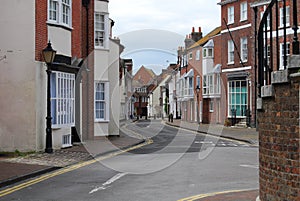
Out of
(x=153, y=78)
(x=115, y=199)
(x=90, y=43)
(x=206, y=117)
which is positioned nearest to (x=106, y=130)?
(x=90, y=43)

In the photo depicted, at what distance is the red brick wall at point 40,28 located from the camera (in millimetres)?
20156

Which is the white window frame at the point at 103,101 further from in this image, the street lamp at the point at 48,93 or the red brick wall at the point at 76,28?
the street lamp at the point at 48,93

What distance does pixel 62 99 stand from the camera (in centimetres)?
2217

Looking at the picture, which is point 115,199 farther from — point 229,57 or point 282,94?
point 229,57

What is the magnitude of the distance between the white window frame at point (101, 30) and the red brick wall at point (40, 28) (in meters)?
8.45

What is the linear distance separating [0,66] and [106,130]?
10.1m

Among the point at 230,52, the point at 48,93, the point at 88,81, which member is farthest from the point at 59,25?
the point at 230,52

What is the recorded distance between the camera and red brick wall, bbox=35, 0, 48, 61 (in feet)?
66.1

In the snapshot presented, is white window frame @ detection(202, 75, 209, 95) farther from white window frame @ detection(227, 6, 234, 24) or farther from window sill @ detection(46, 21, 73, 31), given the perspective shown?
window sill @ detection(46, 21, 73, 31)

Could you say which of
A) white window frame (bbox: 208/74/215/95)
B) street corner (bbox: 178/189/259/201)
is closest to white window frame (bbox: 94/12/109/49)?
street corner (bbox: 178/189/259/201)

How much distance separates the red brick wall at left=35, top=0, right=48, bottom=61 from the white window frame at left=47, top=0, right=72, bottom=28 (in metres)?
0.41

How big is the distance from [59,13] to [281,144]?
1581 cm

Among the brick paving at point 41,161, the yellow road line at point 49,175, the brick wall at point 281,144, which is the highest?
the brick wall at point 281,144

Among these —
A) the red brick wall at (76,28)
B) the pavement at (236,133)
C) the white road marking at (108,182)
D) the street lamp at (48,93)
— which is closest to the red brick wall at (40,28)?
the street lamp at (48,93)
